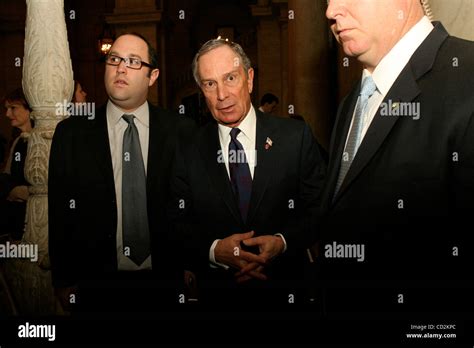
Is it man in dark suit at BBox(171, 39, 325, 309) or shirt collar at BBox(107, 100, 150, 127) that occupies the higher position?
shirt collar at BBox(107, 100, 150, 127)

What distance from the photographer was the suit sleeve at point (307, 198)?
2621 mm

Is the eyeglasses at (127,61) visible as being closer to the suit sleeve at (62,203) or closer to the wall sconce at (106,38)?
the suit sleeve at (62,203)

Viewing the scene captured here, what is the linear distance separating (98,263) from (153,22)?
7.44 metres

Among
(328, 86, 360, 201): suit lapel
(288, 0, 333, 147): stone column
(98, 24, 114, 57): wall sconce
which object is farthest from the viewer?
(98, 24, 114, 57): wall sconce

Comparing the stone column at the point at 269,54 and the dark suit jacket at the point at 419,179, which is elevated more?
the stone column at the point at 269,54

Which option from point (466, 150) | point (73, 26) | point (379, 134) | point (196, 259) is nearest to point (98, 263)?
point (196, 259)

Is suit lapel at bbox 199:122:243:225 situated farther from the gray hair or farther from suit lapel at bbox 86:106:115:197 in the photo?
suit lapel at bbox 86:106:115:197

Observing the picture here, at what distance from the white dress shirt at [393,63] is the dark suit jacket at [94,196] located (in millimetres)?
1174

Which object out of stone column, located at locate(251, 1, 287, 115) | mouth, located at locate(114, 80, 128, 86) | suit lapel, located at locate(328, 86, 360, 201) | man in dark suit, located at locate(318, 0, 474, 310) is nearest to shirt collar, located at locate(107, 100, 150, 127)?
mouth, located at locate(114, 80, 128, 86)

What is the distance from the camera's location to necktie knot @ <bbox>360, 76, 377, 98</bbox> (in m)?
2.01

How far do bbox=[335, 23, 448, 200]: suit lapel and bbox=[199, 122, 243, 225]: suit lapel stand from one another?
80 centimetres

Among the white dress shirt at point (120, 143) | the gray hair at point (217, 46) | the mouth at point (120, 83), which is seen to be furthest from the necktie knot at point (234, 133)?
the mouth at point (120, 83)

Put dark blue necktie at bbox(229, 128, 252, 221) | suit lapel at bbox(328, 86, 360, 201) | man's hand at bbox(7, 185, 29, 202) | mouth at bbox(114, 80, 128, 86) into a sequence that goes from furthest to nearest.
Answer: man's hand at bbox(7, 185, 29, 202) → mouth at bbox(114, 80, 128, 86) → dark blue necktie at bbox(229, 128, 252, 221) → suit lapel at bbox(328, 86, 360, 201)

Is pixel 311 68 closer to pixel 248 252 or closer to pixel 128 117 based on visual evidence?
pixel 128 117
